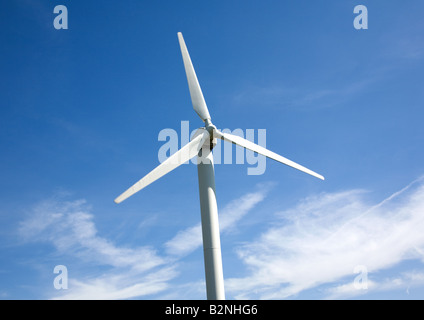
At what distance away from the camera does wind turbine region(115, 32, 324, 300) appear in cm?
2028

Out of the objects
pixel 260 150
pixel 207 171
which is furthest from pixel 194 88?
pixel 207 171

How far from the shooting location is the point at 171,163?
71.6 ft

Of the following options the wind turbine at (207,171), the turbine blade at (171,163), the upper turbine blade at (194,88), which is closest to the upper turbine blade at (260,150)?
the wind turbine at (207,171)

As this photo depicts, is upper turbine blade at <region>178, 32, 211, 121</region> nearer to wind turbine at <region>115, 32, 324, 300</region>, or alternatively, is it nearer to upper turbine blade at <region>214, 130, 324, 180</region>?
wind turbine at <region>115, 32, 324, 300</region>

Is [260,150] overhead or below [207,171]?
overhead

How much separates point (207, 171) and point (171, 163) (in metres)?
2.32

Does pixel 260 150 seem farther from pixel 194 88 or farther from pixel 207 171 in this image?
pixel 194 88

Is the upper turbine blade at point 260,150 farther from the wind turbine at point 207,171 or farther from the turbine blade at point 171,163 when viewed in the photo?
the turbine blade at point 171,163

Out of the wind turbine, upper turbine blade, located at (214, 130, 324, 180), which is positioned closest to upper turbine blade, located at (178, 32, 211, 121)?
the wind turbine

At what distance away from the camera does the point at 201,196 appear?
2208 centimetres
